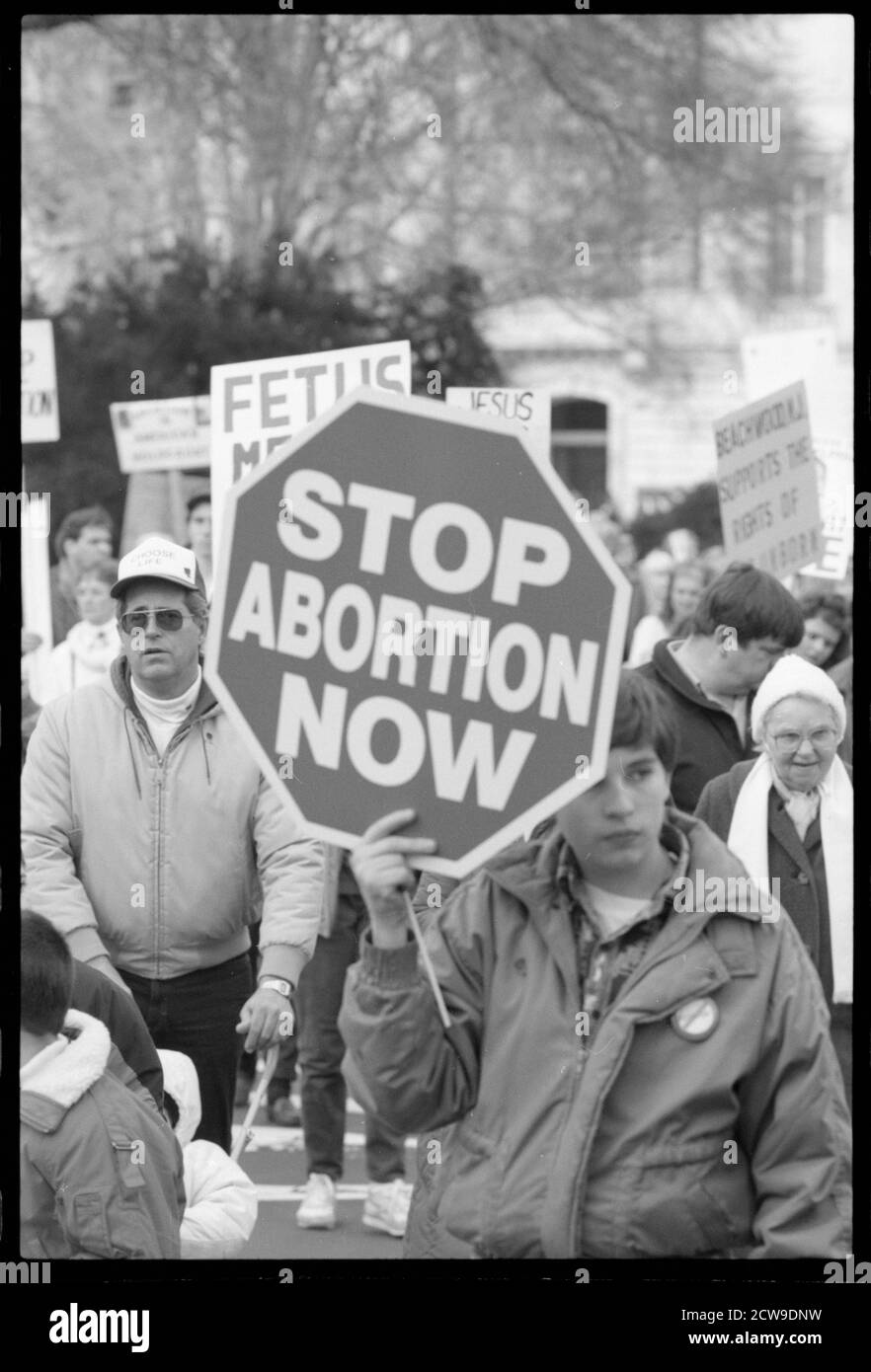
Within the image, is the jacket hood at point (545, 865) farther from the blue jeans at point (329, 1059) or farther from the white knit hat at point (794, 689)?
the blue jeans at point (329, 1059)

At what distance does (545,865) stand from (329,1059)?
3.64m

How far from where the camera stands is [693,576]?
13242 millimetres

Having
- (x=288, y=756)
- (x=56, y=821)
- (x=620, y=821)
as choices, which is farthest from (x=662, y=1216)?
(x=56, y=821)

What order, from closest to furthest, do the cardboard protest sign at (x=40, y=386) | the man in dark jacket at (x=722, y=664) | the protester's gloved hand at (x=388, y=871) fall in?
the protester's gloved hand at (x=388, y=871), the man in dark jacket at (x=722, y=664), the cardboard protest sign at (x=40, y=386)

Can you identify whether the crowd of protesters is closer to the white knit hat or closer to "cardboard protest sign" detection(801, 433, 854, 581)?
the white knit hat

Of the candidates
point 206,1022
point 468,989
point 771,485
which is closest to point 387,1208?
point 206,1022

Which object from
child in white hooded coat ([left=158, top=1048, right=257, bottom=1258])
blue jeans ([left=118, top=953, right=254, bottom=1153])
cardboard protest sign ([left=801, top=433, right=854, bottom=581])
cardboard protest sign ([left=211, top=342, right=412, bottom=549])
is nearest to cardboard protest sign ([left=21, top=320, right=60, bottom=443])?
cardboard protest sign ([left=801, top=433, right=854, bottom=581])

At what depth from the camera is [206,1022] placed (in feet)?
19.1

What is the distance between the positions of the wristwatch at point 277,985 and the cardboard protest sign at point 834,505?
471cm

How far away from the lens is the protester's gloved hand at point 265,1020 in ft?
A: 18.2

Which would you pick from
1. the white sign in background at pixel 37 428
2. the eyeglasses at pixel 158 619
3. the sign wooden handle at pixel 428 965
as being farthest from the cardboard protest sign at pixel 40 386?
the sign wooden handle at pixel 428 965

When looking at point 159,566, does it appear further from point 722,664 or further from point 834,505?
point 834,505

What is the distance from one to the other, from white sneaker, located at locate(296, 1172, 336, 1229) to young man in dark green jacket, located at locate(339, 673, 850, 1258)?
3.48 m

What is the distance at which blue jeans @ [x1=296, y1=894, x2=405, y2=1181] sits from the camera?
23.8 feet
